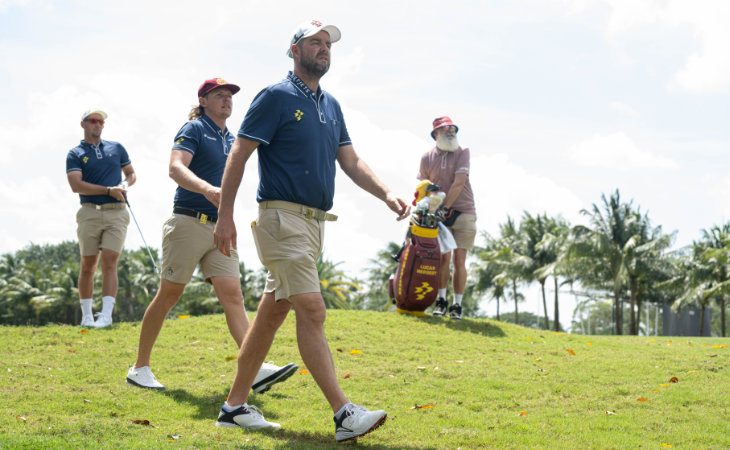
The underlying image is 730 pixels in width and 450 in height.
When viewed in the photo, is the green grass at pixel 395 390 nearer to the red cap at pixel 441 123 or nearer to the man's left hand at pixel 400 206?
the man's left hand at pixel 400 206

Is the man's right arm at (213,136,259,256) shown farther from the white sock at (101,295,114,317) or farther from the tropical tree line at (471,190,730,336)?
the tropical tree line at (471,190,730,336)

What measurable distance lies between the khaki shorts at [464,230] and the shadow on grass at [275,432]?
17.0 feet

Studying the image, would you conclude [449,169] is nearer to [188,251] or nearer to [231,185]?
[188,251]

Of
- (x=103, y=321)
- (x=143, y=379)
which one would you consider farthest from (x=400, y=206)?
(x=103, y=321)

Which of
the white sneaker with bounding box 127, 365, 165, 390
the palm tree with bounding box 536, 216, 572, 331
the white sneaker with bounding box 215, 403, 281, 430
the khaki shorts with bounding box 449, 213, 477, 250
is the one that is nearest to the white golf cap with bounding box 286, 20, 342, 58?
the white sneaker with bounding box 215, 403, 281, 430

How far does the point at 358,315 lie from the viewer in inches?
424

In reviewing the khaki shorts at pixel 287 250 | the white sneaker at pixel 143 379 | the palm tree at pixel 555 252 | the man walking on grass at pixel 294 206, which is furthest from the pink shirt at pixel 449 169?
the palm tree at pixel 555 252

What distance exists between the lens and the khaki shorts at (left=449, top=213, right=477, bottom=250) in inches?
420

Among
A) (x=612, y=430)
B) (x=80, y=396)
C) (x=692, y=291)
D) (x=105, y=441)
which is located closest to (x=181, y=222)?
(x=80, y=396)

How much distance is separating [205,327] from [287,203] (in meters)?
5.65

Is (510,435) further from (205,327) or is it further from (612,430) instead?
(205,327)

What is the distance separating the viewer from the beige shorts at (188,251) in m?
5.94

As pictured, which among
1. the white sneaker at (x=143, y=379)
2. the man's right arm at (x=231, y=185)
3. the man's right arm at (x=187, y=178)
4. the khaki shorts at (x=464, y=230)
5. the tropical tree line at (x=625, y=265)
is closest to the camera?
the man's right arm at (x=231, y=185)

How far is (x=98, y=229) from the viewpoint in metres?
9.48
